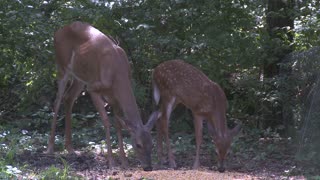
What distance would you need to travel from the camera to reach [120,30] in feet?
37.8

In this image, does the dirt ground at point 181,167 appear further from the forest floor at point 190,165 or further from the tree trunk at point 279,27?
the tree trunk at point 279,27

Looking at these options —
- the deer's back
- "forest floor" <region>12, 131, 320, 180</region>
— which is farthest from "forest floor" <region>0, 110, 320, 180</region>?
the deer's back

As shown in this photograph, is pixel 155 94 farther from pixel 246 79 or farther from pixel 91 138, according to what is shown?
pixel 246 79

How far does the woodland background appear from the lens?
10.8m

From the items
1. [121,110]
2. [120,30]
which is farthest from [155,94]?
[120,30]

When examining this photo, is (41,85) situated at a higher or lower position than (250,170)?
higher

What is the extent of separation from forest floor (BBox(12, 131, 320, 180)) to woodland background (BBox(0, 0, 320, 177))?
34 cm

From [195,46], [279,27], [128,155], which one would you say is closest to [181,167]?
[128,155]

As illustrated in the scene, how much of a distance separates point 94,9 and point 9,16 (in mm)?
1403

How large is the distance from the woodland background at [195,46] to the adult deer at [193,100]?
1.09 m

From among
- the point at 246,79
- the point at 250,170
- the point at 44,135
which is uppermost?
the point at 246,79

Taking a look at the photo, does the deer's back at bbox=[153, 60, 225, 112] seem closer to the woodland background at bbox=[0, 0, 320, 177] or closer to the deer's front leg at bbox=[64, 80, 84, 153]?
the woodland background at bbox=[0, 0, 320, 177]

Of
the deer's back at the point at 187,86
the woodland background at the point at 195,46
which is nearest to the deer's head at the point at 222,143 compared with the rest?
the deer's back at the point at 187,86

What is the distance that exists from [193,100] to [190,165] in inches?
37.1
